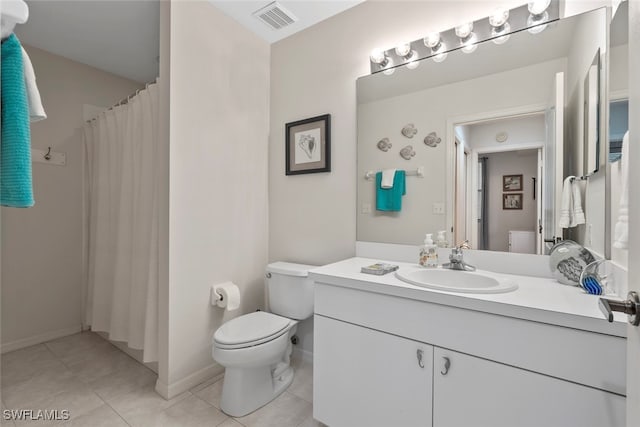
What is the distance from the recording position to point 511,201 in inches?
58.1

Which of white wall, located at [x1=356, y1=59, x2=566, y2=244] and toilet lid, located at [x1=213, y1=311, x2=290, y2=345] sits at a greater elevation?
white wall, located at [x1=356, y1=59, x2=566, y2=244]

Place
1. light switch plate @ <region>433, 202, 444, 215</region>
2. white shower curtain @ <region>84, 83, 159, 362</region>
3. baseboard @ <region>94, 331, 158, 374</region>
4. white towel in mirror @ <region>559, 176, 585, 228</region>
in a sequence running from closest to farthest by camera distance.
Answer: white towel in mirror @ <region>559, 176, 585, 228</region>, light switch plate @ <region>433, 202, 444, 215</region>, white shower curtain @ <region>84, 83, 159, 362</region>, baseboard @ <region>94, 331, 158, 374</region>

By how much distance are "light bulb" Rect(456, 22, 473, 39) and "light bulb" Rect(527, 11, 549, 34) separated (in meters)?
0.25

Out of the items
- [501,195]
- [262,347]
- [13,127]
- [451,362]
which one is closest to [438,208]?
[501,195]

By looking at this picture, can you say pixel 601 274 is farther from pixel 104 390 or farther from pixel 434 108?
pixel 104 390

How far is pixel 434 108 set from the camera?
1658 millimetres

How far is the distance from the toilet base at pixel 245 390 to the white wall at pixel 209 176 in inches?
14.9

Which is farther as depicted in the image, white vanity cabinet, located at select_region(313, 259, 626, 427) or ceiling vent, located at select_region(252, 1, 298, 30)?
ceiling vent, located at select_region(252, 1, 298, 30)

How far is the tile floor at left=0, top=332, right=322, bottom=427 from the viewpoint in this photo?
5.00ft

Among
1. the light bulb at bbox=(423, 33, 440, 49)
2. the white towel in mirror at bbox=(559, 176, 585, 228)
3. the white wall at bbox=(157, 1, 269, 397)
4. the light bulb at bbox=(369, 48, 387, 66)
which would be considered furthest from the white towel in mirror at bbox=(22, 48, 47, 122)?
the white towel in mirror at bbox=(559, 176, 585, 228)

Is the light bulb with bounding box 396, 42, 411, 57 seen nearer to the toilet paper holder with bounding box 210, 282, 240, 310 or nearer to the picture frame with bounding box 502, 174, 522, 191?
the picture frame with bounding box 502, 174, 522, 191

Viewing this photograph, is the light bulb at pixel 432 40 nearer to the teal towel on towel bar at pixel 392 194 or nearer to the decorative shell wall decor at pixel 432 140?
the decorative shell wall decor at pixel 432 140

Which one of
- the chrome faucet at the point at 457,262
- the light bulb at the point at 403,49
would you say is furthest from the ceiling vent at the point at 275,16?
the chrome faucet at the point at 457,262

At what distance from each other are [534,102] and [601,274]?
80 centimetres
